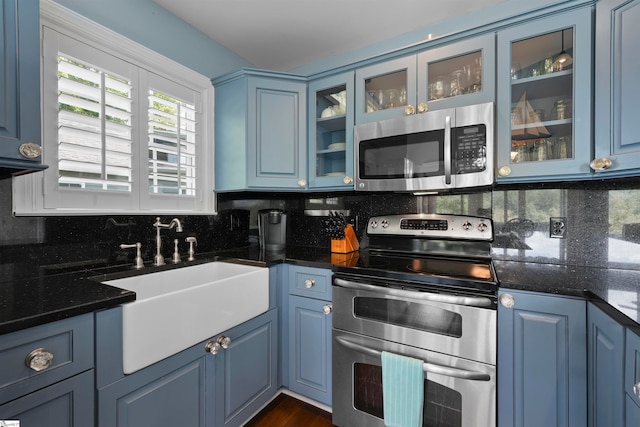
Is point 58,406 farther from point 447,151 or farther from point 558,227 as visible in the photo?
point 558,227

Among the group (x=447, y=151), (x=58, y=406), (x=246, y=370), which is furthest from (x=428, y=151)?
(x=58, y=406)

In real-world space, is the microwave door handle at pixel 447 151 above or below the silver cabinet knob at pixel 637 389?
above

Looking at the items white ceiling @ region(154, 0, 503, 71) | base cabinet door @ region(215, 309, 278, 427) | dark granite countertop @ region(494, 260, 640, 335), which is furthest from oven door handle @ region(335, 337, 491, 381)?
white ceiling @ region(154, 0, 503, 71)

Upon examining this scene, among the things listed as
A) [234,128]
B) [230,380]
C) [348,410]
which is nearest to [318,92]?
[234,128]

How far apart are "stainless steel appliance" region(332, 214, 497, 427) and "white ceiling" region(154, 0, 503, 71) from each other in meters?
1.31

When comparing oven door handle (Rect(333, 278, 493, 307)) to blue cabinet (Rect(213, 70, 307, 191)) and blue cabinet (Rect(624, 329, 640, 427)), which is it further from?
blue cabinet (Rect(213, 70, 307, 191))

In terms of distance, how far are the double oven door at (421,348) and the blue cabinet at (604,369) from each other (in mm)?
303

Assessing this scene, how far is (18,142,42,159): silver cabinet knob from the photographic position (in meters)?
0.92

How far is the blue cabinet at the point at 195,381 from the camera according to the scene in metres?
0.92

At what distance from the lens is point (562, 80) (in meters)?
1.36

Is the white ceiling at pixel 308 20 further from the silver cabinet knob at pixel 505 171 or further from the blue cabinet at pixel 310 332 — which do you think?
the blue cabinet at pixel 310 332

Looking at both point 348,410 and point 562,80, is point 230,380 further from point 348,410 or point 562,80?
point 562,80

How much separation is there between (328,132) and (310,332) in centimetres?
133

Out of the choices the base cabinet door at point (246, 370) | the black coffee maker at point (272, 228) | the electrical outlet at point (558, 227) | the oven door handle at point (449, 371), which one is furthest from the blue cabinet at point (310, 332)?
the electrical outlet at point (558, 227)
